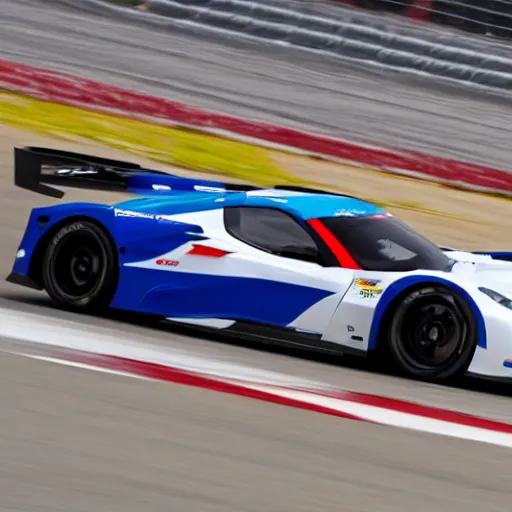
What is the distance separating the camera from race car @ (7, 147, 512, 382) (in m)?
7.10

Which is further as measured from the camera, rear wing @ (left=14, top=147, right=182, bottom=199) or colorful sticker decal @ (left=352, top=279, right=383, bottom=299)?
rear wing @ (left=14, top=147, right=182, bottom=199)

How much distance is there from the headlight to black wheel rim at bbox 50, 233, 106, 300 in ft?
8.02

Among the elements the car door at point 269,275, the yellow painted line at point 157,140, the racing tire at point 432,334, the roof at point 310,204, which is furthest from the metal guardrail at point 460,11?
the racing tire at point 432,334

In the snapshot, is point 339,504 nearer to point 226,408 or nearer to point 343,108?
point 226,408

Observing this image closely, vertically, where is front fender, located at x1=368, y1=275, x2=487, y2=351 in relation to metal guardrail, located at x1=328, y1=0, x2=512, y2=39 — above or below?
below

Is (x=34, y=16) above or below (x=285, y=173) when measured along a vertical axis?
above

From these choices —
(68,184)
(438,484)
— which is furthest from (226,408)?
(68,184)

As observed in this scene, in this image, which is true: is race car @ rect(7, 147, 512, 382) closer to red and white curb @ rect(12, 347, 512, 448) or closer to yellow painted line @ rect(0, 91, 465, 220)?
red and white curb @ rect(12, 347, 512, 448)

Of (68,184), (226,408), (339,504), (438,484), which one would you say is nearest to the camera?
(339,504)

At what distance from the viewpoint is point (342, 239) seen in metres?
7.59

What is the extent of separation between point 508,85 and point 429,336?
41.6ft

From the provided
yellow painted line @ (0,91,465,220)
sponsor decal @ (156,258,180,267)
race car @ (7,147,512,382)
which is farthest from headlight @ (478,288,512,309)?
yellow painted line @ (0,91,465,220)

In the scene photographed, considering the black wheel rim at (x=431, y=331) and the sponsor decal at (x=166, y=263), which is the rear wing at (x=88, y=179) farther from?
the black wheel rim at (x=431, y=331)

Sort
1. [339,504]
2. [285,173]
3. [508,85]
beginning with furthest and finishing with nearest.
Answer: [508,85]
[285,173]
[339,504]
